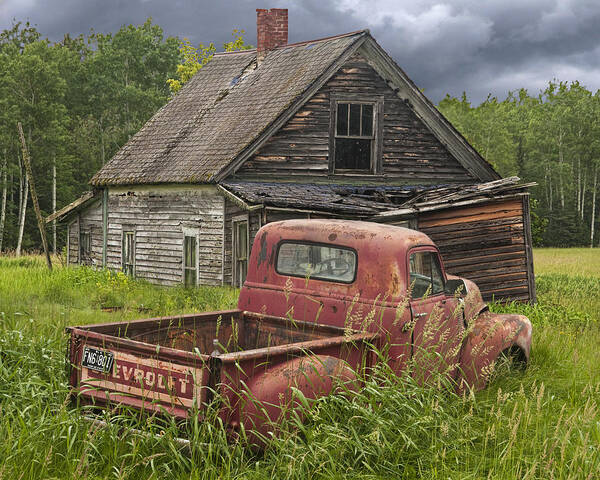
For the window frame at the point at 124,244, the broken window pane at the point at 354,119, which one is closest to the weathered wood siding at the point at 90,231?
the window frame at the point at 124,244

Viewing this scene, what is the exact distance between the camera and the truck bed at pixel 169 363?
4.30 m

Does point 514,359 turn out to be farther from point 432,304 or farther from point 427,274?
point 432,304

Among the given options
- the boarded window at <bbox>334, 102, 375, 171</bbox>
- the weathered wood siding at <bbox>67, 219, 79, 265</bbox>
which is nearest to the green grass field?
the boarded window at <bbox>334, 102, 375, 171</bbox>

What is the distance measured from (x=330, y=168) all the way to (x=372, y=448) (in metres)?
13.1

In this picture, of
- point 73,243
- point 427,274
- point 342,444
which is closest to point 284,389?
point 342,444

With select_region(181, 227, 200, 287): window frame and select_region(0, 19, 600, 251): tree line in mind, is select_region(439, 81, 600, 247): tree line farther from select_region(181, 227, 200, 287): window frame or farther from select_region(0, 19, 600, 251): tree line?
select_region(181, 227, 200, 287): window frame

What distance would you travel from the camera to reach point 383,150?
688 inches

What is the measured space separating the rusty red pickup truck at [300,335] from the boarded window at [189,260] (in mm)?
11060

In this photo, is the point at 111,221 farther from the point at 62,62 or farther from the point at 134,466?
the point at 62,62

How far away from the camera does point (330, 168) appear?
1705 cm

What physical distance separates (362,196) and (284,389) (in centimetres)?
1184

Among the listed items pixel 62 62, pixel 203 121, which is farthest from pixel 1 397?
pixel 62 62

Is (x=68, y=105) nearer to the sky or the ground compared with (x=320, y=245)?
nearer to the sky

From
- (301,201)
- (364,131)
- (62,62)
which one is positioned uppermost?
(62,62)
